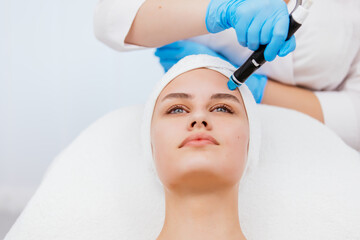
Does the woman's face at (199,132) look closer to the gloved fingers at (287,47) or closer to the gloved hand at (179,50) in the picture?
the gloved fingers at (287,47)

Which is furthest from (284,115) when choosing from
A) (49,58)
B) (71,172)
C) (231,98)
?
(49,58)

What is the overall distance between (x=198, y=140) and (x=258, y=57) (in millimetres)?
271

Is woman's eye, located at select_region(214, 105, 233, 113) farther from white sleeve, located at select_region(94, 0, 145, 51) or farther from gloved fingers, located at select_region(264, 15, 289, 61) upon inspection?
white sleeve, located at select_region(94, 0, 145, 51)

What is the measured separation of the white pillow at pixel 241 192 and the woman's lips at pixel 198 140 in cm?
31

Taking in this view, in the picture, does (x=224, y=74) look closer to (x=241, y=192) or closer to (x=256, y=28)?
(x=256, y=28)

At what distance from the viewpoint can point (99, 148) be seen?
1.38 m

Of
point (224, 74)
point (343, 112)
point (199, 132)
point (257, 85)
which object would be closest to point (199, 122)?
point (199, 132)

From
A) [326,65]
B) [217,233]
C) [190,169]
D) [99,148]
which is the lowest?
[217,233]

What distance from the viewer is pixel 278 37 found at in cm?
98

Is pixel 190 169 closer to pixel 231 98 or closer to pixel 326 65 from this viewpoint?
pixel 231 98

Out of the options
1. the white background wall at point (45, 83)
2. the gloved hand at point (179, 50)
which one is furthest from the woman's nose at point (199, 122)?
the white background wall at point (45, 83)

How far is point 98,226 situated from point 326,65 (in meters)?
1.07

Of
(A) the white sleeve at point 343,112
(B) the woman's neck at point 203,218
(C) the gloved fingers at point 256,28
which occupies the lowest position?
(B) the woman's neck at point 203,218

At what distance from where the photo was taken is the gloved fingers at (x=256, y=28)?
1028mm
